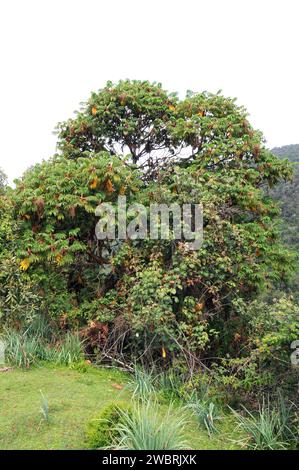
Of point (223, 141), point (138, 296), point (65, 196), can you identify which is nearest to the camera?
point (138, 296)

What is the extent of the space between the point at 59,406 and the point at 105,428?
0.97 meters

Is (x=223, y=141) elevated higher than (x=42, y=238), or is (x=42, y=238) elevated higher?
(x=223, y=141)

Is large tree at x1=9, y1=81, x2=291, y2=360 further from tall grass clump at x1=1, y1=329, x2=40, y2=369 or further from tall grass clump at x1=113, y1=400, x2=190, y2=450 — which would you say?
tall grass clump at x1=113, y1=400, x2=190, y2=450

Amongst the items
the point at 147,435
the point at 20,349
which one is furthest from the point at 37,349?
the point at 147,435

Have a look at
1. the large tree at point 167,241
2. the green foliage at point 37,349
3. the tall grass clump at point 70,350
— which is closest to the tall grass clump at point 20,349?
the green foliage at point 37,349

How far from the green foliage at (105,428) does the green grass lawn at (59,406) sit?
0.44 ft

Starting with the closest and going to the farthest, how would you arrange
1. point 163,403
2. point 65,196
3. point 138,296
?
point 163,403 < point 138,296 < point 65,196

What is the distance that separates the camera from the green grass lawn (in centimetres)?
411

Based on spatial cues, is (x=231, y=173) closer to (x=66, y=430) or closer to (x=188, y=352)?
(x=188, y=352)

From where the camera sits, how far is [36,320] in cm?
746

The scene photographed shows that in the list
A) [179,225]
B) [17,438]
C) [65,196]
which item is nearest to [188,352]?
[179,225]

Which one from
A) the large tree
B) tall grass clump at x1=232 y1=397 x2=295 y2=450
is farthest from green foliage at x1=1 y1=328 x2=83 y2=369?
tall grass clump at x1=232 y1=397 x2=295 y2=450

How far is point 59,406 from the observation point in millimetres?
4734

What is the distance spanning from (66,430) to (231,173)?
538 centimetres
